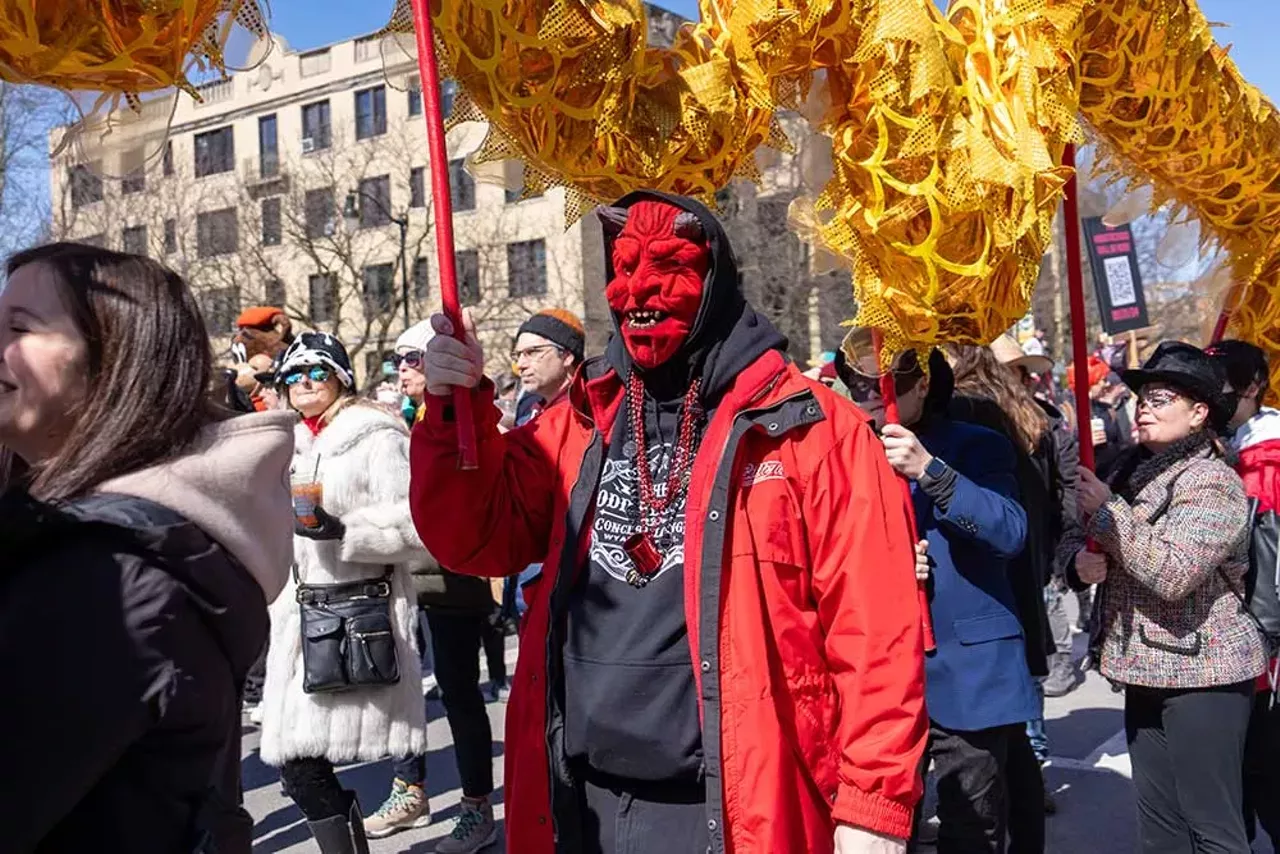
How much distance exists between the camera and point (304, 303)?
3098 centimetres

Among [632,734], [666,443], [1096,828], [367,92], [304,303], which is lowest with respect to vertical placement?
[1096,828]

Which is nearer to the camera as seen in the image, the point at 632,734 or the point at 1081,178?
the point at 632,734

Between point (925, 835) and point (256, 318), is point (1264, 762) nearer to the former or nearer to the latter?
point (925, 835)

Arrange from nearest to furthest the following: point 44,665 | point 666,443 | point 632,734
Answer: point 44,665 < point 632,734 < point 666,443

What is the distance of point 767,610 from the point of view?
2.32 metres

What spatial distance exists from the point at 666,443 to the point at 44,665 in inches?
54.6

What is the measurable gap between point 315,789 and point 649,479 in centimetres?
226

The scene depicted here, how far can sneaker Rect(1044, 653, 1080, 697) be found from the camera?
23.4ft

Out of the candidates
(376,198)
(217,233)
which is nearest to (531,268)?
(376,198)

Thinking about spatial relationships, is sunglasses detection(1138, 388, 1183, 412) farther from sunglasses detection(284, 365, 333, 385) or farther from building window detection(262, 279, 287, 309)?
building window detection(262, 279, 287, 309)

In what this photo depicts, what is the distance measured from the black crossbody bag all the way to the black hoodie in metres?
1.93

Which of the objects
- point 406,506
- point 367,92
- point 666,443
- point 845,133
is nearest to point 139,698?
point 666,443

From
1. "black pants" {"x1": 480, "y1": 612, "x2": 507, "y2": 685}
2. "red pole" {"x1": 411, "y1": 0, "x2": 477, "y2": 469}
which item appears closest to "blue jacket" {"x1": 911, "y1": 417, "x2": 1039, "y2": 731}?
"red pole" {"x1": 411, "y1": 0, "x2": 477, "y2": 469}

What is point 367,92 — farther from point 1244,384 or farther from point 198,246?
point 1244,384
